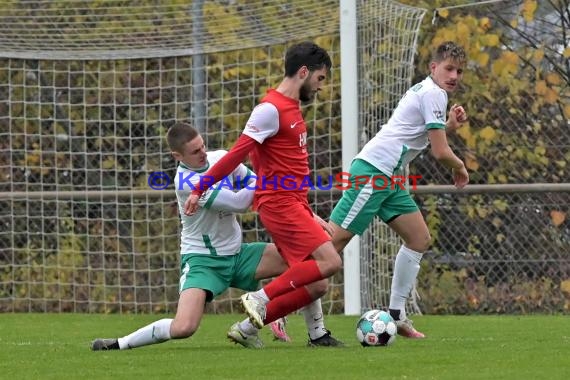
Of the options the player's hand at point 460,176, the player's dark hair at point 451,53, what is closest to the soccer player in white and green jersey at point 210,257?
the player's hand at point 460,176

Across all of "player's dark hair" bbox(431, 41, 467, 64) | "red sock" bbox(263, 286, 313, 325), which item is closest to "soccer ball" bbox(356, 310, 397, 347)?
"red sock" bbox(263, 286, 313, 325)

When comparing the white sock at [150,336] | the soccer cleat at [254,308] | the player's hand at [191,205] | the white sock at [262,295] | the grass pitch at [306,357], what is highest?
the player's hand at [191,205]

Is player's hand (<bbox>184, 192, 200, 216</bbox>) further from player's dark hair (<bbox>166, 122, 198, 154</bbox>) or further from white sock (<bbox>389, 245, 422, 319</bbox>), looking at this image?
white sock (<bbox>389, 245, 422, 319</bbox>)

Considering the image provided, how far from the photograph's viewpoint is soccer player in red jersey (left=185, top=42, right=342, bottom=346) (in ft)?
22.6

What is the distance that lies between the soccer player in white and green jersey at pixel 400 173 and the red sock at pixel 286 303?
39.5 inches

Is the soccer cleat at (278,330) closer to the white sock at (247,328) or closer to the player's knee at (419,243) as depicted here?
the white sock at (247,328)

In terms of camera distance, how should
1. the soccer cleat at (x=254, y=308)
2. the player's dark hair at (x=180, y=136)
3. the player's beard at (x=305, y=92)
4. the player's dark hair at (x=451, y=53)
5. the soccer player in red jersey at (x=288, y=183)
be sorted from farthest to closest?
1. the player's dark hair at (x=451, y=53)
2. the player's dark hair at (x=180, y=136)
3. the player's beard at (x=305, y=92)
4. the soccer player in red jersey at (x=288, y=183)
5. the soccer cleat at (x=254, y=308)

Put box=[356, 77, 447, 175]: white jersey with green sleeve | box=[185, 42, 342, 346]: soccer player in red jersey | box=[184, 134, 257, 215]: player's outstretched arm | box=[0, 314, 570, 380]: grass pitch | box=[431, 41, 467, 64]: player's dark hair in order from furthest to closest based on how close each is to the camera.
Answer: box=[356, 77, 447, 175]: white jersey with green sleeve, box=[431, 41, 467, 64]: player's dark hair, box=[185, 42, 342, 346]: soccer player in red jersey, box=[184, 134, 257, 215]: player's outstretched arm, box=[0, 314, 570, 380]: grass pitch

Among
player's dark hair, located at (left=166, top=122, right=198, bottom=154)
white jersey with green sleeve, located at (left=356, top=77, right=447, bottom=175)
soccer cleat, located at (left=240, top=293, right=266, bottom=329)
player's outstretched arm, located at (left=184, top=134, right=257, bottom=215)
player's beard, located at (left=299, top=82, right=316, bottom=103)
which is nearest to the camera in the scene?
soccer cleat, located at (left=240, top=293, right=266, bottom=329)

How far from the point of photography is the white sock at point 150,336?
6.97m

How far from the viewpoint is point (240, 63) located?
38.9ft

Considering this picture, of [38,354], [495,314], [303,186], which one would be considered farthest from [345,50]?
[38,354]

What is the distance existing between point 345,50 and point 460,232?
76.5 inches

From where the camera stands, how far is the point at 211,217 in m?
7.38
